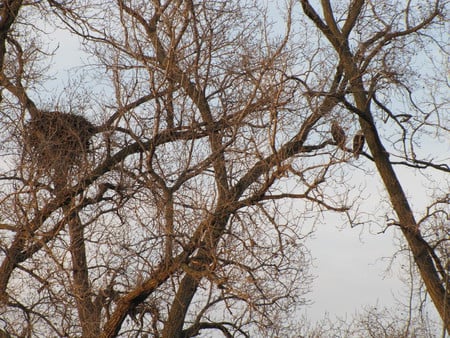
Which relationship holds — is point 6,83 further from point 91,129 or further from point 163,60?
point 163,60

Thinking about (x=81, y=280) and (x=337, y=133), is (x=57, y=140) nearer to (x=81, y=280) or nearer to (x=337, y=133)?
(x=81, y=280)

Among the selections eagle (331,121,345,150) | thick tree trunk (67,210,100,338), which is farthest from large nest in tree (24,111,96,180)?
eagle (331,121,345,150)

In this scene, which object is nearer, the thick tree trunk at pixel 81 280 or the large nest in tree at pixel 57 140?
the thick tree trunk at pixel 81 280

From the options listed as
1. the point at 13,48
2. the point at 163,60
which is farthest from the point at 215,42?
the point at 13,48

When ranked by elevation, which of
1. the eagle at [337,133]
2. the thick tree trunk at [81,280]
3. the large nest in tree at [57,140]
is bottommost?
Answer: the thick tree trunk at [81,280]

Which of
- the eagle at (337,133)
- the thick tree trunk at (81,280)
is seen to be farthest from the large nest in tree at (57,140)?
the eagle at (337,133)

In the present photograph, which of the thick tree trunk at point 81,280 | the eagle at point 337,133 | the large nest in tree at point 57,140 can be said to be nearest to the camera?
the eagle at point 337,133

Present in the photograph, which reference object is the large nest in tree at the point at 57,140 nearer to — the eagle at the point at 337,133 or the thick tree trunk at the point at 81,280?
the thick tree trunk at the point at 81,280

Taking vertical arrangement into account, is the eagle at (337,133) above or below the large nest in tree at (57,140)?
below

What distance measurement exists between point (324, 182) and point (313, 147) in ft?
3.35

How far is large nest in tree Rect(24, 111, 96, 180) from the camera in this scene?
876 cm

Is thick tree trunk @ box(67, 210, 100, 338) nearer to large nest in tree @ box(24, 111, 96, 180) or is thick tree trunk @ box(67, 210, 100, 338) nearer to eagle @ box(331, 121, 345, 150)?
large nest in tree @ box(24, 111, 96, 180)

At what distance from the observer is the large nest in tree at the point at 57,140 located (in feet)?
28.7

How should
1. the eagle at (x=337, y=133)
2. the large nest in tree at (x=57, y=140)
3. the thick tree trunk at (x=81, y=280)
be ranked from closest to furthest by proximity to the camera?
the eagle at (x=337, y=133) < the thick tree trunk at (x=81, y=280) < the large nest in tree at (x=57, y=140)
